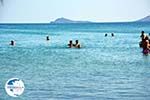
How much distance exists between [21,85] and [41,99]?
57 centimetres

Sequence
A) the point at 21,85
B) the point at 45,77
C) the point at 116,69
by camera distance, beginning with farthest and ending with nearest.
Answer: the point at 116,69, the point at 45,77, the point at 21,85

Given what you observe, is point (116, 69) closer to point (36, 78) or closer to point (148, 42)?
point (36, 78)

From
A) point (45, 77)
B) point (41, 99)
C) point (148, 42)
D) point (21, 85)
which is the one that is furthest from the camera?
point (148, 42)

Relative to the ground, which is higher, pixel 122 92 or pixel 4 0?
pixel 4 0

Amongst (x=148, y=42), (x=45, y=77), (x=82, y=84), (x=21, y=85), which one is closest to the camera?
(x=21, y=85)

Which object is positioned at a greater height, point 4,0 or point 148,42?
point 4,0

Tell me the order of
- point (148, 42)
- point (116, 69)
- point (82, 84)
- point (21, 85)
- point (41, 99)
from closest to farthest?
point (21, 85) → point (41, 99) → point (82, 84) → point (116, 69) → point (148, 42)

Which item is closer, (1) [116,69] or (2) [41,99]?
(2) [41,99]

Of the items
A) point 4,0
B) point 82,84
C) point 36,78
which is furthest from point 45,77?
point 4,0

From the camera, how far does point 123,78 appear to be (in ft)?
12.8

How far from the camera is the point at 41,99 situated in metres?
3.25

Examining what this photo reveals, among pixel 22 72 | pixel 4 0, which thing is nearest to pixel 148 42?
pixel 22 72

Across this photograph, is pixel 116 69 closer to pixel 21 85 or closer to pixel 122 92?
pixel 122 92

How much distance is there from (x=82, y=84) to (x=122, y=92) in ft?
1.30
